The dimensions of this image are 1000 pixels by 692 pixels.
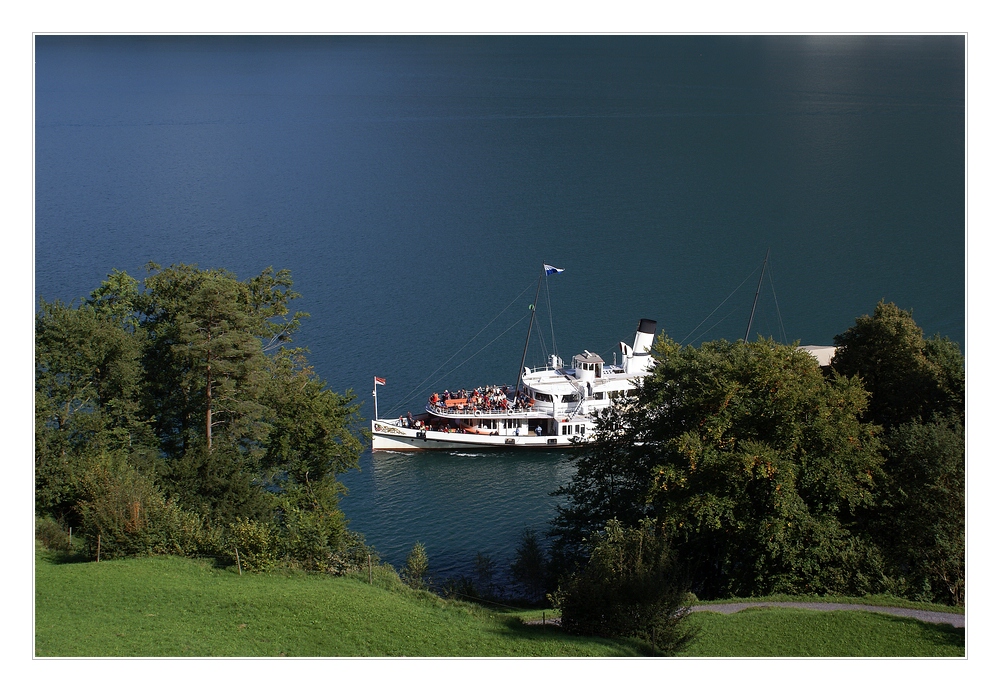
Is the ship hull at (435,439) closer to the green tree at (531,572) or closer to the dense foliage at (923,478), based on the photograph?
the green tree at (531,572)

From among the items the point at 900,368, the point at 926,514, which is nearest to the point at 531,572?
the point at 926,514

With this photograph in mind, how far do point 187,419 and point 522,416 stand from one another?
465 inches

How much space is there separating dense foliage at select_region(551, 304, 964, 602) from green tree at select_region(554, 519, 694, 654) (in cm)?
325

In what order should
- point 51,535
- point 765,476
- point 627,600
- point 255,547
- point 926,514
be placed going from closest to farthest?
1. point 627,600
2. point 765,476
3. point 255,547
4. point 926,514
5. point 51,535

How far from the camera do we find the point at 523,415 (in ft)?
110

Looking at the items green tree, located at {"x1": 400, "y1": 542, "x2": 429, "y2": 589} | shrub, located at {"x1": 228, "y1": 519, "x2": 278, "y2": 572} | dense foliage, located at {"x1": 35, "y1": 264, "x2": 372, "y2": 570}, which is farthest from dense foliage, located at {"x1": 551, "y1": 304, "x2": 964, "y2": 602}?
dense foliage, located at {"x1": 35, "y1": 264, "x2": 372, "y2": 570}

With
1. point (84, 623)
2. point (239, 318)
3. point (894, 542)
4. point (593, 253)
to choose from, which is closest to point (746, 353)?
point (894, 542)

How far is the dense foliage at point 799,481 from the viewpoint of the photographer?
62.0ft

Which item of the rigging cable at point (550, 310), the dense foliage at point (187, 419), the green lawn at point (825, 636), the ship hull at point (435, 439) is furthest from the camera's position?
the rigging cable at point (550, 310)

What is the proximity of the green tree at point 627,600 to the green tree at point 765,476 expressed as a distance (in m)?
3.23

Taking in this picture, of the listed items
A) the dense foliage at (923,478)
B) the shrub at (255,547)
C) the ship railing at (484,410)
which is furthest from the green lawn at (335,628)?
the ship railing at (484,410)

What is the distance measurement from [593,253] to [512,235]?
519 centimetres

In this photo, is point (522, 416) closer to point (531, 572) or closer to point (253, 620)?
point (531, 572)

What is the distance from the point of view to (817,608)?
703 inches
